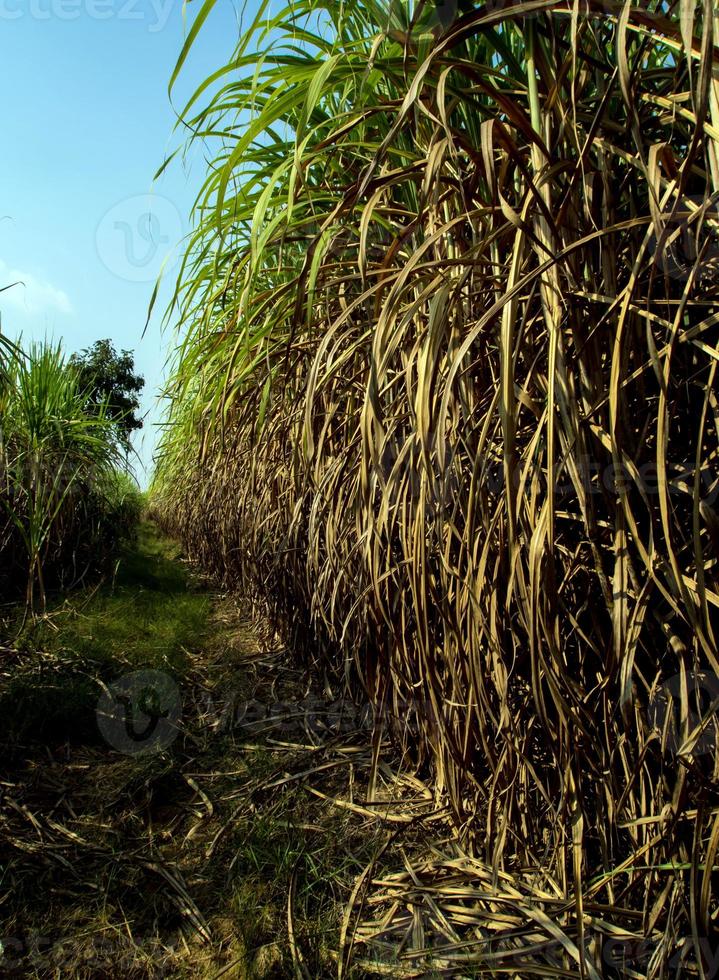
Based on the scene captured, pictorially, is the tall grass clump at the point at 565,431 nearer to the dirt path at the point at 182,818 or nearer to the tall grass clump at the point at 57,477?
Result: the dirt path at the point at 182,818

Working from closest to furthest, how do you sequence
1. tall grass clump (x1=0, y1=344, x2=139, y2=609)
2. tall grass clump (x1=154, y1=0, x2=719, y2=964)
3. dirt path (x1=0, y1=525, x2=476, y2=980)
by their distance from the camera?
1. tall grass clump (x1=154, y1=0, x2=719, y2=964)
2. dirt path (x1=0, y1=525, x2=476, y2=980)
3. tall grass clump (x1=0, y1=344, x2=139, y2=609)

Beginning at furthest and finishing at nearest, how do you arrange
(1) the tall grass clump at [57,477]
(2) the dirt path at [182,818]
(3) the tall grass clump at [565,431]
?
1. (1) the tall grass clump at [57,477]
2. (2) the dirt path at [182,818]
3. (3) the tall grass clump at [565,431]

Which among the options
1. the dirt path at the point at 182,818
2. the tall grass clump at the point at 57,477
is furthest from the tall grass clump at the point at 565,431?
the tall grass clump at the point at 57,477

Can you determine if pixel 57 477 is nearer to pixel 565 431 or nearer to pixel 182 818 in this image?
pixel 182 818

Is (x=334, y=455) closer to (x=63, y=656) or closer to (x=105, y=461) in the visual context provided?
(x=63, y=656)

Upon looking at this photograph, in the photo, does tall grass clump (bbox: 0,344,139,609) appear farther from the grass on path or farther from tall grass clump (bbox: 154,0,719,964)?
tall grass clump (bbox: 154,0,719,964)

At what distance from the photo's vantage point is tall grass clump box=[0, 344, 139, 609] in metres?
2.75

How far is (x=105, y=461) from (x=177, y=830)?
2686 millimetres

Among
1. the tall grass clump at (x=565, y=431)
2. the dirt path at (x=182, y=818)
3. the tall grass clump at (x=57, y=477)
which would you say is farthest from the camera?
the tall grass clump at (x=57, y=477)

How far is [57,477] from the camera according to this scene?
2.68 meters

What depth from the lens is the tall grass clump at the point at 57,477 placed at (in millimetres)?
2748

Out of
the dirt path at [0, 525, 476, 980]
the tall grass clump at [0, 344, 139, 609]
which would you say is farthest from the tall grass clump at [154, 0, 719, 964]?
the tall grass clump at [0, 344, 139, 609]

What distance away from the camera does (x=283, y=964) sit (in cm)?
81

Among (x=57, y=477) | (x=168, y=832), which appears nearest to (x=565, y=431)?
(x=168, y=832)
